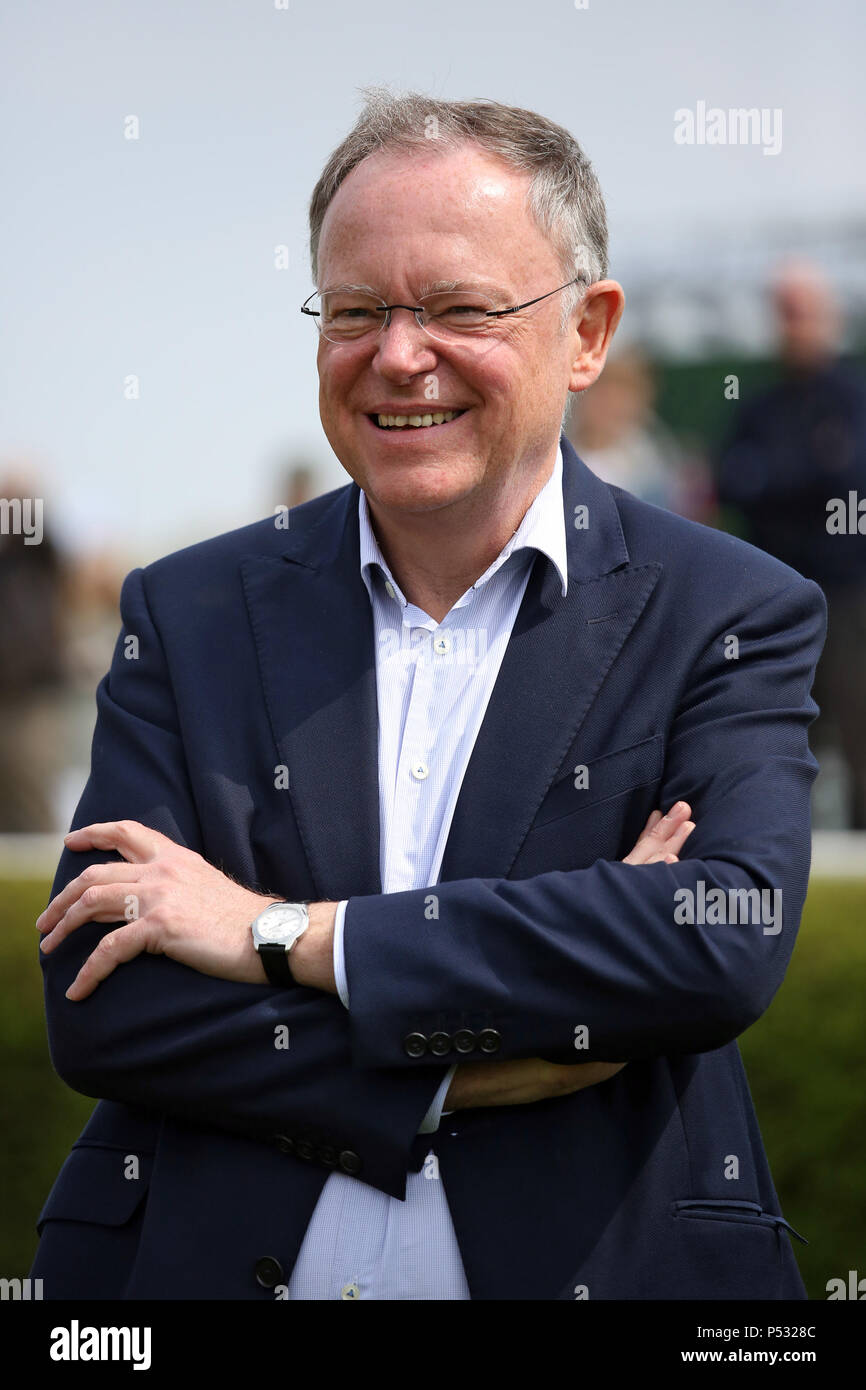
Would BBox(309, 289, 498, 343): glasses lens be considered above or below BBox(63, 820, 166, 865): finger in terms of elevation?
above

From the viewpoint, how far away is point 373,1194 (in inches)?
102

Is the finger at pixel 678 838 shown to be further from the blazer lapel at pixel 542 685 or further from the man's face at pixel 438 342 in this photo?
the man's face at pixel 438 342

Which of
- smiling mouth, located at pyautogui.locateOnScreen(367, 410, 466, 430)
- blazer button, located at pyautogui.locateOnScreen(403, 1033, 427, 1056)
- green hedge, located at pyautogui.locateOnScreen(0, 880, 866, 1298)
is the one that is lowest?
green hedge, located at pyautogui.locateOnScreen(0, 880, 866, 1298)

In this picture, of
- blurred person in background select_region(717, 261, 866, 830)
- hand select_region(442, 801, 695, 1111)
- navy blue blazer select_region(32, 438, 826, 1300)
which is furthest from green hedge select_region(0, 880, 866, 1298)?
hand select_region(442, 801, 695, 1111)

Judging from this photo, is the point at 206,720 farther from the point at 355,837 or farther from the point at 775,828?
the point at 775,828

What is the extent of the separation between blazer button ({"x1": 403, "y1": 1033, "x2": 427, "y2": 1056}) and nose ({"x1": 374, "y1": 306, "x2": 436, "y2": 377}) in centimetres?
111

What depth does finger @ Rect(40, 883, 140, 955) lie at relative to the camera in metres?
2.67

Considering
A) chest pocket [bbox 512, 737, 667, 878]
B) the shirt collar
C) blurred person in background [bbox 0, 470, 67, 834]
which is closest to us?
chest pocket [bbox 512, 737, 667, 878]

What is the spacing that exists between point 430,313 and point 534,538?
454 mm

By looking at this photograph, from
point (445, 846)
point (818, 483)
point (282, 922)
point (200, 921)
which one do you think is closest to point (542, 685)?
point (445, 846)

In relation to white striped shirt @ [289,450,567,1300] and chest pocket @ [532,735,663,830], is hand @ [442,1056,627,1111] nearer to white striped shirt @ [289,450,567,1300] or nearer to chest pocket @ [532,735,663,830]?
white striped shirt @ [289,450,567,1300]

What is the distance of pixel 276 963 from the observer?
8.41ft

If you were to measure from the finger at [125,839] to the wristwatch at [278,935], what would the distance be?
253 millimetres

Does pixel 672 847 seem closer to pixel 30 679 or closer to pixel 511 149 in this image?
pixel 511 149
